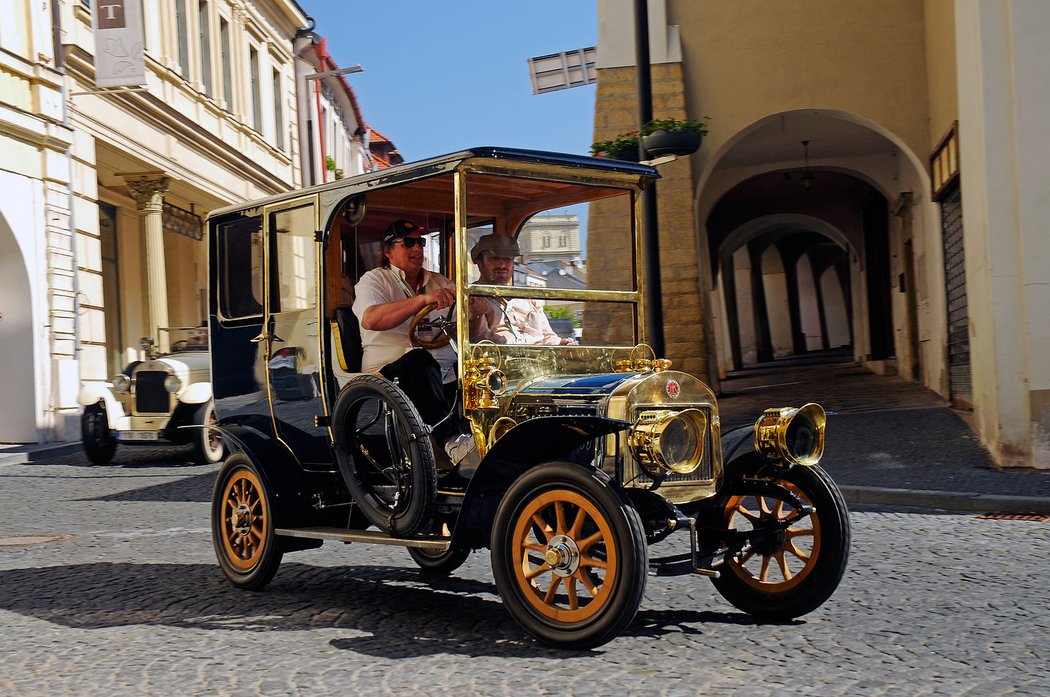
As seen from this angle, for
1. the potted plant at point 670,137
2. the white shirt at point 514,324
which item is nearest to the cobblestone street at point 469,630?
the white shirt at point 514,324

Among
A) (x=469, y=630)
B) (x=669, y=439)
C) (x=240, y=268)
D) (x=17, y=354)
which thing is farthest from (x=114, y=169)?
(x=669, y=439)

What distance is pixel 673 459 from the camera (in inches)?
198

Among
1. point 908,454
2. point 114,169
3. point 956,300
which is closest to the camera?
point 908,454

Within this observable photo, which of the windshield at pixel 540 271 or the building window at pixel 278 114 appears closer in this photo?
the windshield at pixel 540 271

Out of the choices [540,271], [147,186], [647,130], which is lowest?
[540,271]

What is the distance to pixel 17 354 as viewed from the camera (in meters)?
18.6

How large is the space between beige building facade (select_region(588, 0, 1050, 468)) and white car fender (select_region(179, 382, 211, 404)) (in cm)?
586

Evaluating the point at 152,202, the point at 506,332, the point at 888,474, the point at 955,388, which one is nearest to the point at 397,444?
the point at 506,332

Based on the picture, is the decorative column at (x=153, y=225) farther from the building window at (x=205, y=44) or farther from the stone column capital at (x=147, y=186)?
the building window at (x=205, y=44)

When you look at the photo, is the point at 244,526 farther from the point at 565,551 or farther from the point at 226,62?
the point at 226,62

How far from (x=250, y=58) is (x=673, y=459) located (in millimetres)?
28136

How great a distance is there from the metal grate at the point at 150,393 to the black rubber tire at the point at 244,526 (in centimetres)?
900

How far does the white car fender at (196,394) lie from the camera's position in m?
15.1

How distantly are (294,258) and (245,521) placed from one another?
1.36m
